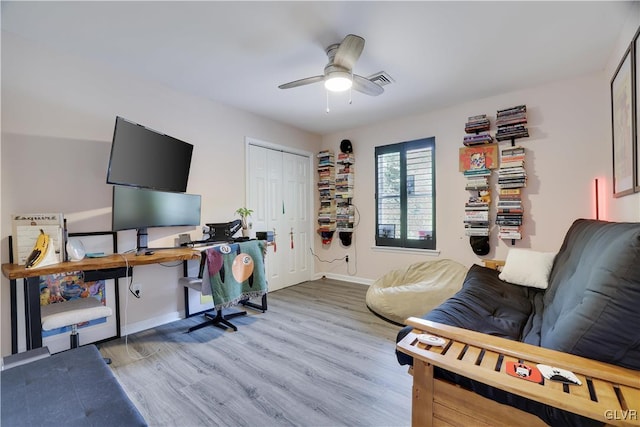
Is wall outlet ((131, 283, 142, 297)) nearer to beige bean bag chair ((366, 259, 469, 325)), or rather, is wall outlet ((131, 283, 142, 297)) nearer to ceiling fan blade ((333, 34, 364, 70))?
beige bean bag chair ((366, 259, 469, 325))

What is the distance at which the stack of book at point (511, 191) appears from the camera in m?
3.11

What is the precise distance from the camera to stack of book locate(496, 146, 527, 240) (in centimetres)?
311

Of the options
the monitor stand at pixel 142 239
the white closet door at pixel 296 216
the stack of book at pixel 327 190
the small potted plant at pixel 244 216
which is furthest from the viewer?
the stack of book at pixel 327 190

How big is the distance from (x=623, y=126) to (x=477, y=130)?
4.43 ft

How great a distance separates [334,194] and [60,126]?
3324mm

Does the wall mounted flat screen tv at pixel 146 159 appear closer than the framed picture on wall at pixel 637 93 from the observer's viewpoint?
No

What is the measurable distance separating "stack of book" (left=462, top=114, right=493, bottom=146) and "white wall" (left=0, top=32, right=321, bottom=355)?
2993mm

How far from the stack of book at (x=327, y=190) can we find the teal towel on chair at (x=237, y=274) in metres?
1.91

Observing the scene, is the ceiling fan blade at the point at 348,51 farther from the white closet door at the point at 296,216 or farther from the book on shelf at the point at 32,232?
the book on shelf at the point at 32,232

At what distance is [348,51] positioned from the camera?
2088 millimetres

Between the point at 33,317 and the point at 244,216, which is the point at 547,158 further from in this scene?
the point at 33,317


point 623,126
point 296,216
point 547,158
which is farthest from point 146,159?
point 547,158

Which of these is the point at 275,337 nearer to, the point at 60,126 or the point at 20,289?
the point at 20,289

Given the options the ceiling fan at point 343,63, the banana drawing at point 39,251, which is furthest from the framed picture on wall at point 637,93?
the banana drawing at point 39,251
